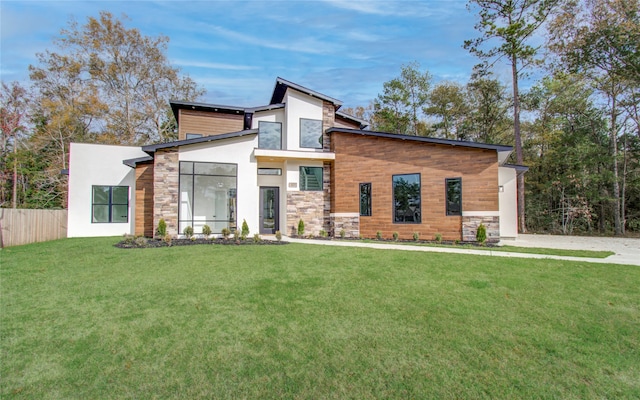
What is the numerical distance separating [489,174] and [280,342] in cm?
1028

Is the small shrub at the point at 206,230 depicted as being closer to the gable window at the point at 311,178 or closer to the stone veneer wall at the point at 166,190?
the stone veneer wall at the point at 166,190

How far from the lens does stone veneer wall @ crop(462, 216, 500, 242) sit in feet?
35.0

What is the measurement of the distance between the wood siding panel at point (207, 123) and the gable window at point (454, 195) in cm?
1031

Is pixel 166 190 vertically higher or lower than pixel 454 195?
higher

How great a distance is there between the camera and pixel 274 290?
4941 mm

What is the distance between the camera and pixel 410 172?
39.0 ft

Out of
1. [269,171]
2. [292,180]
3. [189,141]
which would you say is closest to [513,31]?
[292,180]

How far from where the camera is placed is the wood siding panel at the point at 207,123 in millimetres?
14445

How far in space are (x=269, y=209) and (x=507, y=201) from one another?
10631mm

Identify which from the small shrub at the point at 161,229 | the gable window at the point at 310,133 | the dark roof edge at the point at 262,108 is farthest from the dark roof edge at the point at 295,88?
the small shrub at the point at 161,229

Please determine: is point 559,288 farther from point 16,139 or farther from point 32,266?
point 16,139

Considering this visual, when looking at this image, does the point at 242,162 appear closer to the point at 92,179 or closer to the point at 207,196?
the point at 207,196

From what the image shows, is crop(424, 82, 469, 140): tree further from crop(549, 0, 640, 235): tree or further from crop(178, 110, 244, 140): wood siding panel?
crop(178, 110, 244, 140): wood siding panel

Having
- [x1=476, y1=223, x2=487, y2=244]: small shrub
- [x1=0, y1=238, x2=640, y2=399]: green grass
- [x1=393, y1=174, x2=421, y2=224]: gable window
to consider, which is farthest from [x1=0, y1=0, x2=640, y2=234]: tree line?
[x1=0, y1=238, x2=640, y2=399]: green grass
